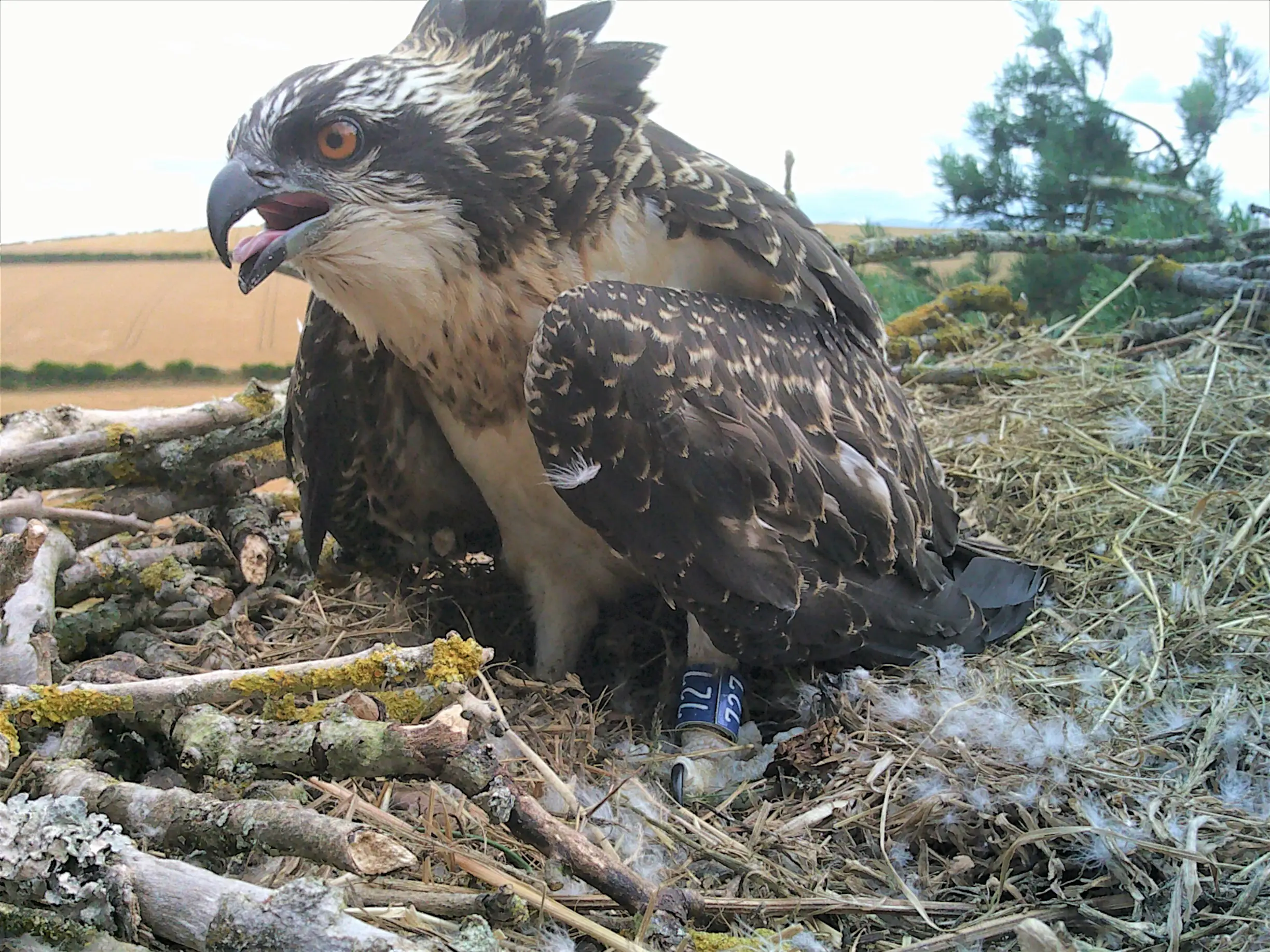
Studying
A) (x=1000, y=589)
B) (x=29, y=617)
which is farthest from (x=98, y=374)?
(x=1000, y=589)

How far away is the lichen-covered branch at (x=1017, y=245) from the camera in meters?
4.12

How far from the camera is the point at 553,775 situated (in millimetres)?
1686

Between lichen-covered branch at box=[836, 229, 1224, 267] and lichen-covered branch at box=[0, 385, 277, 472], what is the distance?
2.49 m

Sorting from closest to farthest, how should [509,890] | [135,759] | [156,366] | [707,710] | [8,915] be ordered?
1. [8,915]
2. [509,890]
3. [135,759]
4. [707,710]
5. [156,366]

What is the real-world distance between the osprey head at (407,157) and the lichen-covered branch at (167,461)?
1.04 meters

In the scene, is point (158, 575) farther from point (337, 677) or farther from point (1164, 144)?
point (1164, 144)

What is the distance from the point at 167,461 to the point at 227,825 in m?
1.67

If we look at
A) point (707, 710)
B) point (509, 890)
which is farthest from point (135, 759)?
point (707, 710)

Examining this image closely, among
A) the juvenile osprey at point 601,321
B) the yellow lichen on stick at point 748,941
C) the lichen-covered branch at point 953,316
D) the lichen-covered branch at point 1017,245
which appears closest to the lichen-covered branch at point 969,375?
the lichen-covered branch at point 953,316

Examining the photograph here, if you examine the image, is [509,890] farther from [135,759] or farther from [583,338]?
[583,338]

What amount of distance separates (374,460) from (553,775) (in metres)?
1.01

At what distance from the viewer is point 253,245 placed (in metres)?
1.73

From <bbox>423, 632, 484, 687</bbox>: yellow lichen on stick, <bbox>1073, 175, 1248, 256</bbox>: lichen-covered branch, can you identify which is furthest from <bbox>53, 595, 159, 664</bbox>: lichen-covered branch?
<bbox>1073, 175, 1248, 256</bbox>: lichen-covered branch

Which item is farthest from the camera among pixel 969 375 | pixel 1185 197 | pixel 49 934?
pixel 1185 197
